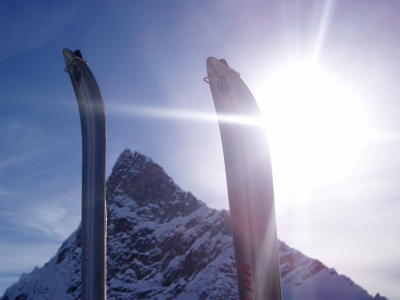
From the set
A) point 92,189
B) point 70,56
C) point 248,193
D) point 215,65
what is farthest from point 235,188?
point 70,56

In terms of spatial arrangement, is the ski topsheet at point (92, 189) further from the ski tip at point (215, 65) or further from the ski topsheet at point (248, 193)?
the ski topsheet at point (248, 193)

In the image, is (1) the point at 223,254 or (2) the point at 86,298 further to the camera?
(1) the point at 223,254

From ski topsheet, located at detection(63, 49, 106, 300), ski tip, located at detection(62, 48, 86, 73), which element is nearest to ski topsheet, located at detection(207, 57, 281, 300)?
ski topsheet, located at detection(63, 49, 106, 300)

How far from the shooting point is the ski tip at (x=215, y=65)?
39.9 ft

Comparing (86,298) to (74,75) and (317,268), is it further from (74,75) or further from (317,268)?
(317,268)

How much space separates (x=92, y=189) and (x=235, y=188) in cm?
364

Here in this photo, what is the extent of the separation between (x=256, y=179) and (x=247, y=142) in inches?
37.2

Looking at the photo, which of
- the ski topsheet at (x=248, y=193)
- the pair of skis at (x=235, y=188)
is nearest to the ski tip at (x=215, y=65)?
the pair of skis at (x=235, y=188)

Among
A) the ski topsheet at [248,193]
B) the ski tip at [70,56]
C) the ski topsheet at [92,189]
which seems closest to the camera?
the ski topsheet at [248,193]

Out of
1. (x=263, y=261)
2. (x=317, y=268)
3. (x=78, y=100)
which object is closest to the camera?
(x=263, y=261)

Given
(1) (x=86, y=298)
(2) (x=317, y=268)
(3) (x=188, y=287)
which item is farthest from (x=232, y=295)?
(1) (x=86, y=298)

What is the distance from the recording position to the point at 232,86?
11.8 metres

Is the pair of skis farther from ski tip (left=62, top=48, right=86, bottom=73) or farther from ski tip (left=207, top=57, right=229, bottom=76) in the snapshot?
ski tip (left=62, top=48, right=86, bottom=73)

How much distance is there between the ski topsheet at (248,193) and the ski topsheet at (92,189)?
3183 mm
